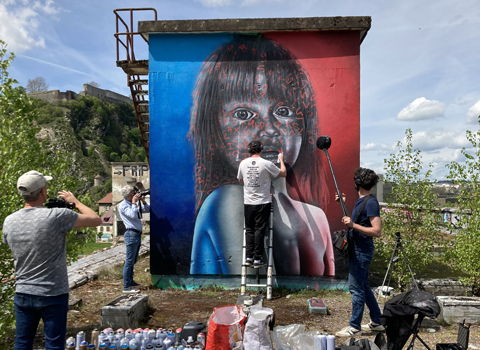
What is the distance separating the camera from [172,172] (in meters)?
6.87

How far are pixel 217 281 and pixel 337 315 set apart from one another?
2.40m

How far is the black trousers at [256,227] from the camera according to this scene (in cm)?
613

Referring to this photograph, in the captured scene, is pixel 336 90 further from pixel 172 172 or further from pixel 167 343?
pixel 167 343

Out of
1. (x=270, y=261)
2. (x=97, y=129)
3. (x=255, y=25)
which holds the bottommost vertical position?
(x=270, y=261)

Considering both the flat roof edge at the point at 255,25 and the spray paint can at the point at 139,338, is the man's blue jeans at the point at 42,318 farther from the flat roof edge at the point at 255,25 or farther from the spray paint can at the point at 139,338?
the flat roof edge at the point at 255,25

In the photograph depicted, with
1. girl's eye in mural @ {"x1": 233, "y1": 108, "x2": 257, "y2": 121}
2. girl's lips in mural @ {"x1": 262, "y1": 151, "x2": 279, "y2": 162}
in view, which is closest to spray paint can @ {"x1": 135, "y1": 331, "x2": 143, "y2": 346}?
girl's lips in mural @ {"x1": 262, "y1": 151, "x2": 279, "y2": 162}

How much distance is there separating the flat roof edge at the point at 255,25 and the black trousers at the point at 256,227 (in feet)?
11.3

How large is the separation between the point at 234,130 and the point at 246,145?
0.38 m

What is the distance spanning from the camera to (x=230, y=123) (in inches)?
270

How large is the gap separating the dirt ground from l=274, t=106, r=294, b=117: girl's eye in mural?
3.37 m

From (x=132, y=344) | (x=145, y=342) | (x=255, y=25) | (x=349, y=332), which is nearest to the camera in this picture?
(x=132, y=344)

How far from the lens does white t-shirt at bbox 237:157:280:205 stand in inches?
240

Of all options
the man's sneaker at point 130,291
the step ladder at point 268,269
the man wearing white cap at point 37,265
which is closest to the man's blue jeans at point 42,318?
the man wearing white cap at point 37,265

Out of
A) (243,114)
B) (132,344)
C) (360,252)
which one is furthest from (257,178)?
(132,344)
